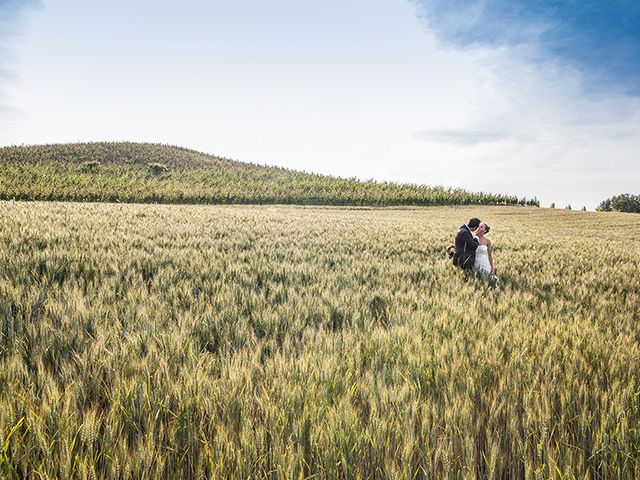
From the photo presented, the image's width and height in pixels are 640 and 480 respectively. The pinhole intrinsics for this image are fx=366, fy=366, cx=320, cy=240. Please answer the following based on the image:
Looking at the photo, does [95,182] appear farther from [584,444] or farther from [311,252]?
[584,444]

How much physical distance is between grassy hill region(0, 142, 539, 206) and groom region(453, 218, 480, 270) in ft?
130

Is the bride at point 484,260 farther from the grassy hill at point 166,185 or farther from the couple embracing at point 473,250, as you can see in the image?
the grassy hill at point 166,185

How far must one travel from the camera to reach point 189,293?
4516 mm

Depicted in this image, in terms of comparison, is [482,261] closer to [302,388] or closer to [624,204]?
[302,388]

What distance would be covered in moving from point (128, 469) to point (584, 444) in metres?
2.15

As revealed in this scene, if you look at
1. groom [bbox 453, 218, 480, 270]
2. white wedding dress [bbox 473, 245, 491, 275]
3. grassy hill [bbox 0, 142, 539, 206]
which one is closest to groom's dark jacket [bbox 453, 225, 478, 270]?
groom [bbox 453, 218, 480, 270]

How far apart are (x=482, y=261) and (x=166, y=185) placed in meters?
49.1

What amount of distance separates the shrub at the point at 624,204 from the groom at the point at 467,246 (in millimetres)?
81734

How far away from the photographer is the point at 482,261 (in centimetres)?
782

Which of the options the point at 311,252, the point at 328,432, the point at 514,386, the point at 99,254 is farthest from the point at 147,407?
the point at 311,252

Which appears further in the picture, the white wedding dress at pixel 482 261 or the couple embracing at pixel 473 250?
the couple embracing at pixel 473 250

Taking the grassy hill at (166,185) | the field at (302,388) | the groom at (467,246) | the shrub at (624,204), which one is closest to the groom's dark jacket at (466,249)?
the groom at (467,246)

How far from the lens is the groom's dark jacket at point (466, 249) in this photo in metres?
8.06

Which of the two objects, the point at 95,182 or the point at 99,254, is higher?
the point at 95,182
